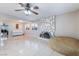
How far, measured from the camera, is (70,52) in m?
2.96

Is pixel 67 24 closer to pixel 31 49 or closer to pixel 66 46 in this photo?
pixel 66 46

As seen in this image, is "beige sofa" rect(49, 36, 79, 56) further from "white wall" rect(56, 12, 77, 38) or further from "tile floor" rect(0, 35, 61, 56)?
"white wall" rect(56, 12, 77, 38)

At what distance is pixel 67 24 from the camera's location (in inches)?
152

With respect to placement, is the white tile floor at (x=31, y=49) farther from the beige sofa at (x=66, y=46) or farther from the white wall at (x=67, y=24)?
the white wall at (x=67, y=24)

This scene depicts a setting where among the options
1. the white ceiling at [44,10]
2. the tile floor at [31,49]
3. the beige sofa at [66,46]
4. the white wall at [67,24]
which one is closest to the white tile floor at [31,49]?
the tile floor at [31,49]

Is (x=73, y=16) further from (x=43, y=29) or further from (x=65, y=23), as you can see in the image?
(x=43, y=29)

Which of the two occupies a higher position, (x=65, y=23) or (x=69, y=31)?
(x=65, y=23)

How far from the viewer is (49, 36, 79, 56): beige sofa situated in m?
2.81

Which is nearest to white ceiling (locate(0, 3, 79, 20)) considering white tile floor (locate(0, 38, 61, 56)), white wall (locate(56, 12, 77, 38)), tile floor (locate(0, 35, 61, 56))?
white wall (locate(56, 12, 77, 38))

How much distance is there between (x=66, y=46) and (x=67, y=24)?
1.16 m

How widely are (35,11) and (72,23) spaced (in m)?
1.63

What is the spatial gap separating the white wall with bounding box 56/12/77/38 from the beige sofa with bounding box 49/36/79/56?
20.0 inches

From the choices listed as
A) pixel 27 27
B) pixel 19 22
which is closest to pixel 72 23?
pixel 27 27

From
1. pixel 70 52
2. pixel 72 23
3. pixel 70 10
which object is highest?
pixel 70 10
